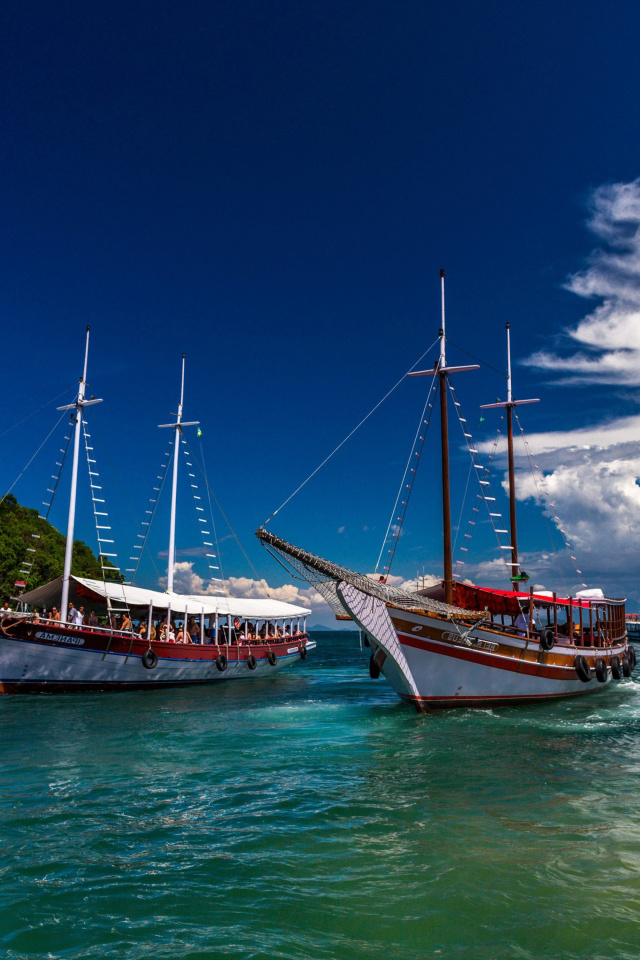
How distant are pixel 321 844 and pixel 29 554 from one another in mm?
36046

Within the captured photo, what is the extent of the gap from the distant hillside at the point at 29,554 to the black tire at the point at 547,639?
96.5ft

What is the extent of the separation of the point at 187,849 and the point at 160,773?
5.12 metres

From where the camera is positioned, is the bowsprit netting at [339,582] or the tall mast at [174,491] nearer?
the bowsprit netting at [339,582]

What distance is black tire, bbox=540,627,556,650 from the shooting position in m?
24.4

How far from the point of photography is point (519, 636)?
78.1 feet

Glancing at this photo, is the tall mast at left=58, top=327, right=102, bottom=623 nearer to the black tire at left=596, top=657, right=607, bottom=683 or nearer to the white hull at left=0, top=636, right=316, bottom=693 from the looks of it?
the white hull at left=0, top=636, right=316, bottom=693

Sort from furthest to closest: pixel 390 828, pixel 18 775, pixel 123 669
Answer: pixel 123 669 → pixel 18 775 → pixel 390 828

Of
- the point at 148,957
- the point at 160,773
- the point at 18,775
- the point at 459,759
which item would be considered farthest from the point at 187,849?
the point at 459,759

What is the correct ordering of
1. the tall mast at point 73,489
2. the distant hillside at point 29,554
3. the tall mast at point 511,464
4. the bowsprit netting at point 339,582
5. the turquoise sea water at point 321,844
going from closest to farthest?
the turquoise sea water at point 321,844 → the bowsprit netting at point 339,582 → the tall mast at point 73,489 → the tall mast at point 511,464 → the distant hillside at point 29,554

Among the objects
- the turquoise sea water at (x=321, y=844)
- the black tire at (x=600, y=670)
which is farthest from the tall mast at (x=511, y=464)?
the turquoise sea water at (x=321, y=844)

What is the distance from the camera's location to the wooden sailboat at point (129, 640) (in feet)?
91.1

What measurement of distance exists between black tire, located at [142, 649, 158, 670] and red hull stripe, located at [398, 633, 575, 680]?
14.4 metres

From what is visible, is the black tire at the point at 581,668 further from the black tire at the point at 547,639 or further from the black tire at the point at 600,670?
the black tire at the point at 547,639

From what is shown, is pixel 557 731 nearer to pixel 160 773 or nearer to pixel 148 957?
pixel 160 773
